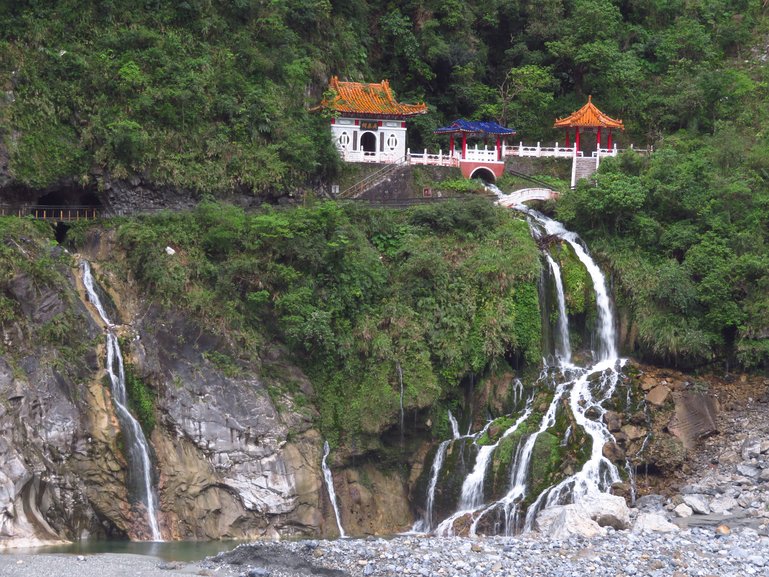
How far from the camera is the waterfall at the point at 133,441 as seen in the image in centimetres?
2930

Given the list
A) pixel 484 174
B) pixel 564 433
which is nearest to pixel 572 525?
pixel 564 433

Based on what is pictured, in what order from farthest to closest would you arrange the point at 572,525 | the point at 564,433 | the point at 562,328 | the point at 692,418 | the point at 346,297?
the point at 562,328 → the point at 346,297 → the point at 692,418 → the point at 564,433 → the point at 572,525

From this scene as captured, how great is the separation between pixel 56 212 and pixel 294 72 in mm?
11139

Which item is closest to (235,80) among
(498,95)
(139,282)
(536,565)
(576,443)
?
(139,282)

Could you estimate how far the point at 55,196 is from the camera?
37.2 meters

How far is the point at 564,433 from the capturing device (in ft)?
105

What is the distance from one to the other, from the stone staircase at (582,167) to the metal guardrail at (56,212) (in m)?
19.4

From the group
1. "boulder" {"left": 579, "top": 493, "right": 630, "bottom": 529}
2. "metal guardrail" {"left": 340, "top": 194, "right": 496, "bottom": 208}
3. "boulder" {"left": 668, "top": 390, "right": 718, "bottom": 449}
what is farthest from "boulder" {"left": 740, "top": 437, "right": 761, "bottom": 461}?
"metal guardrail" {"left": 340, "top": 194, "right": 496, "bottom": 208}

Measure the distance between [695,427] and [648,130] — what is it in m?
20.1

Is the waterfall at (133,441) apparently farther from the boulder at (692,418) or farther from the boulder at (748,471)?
the boulder at (748,471)

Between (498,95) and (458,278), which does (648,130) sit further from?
(458,278)

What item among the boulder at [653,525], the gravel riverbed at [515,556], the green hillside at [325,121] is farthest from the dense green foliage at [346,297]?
the boulder at [653,525]

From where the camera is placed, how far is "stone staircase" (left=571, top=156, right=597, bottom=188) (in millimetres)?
44594

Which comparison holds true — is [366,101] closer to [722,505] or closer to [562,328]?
[562,328]
